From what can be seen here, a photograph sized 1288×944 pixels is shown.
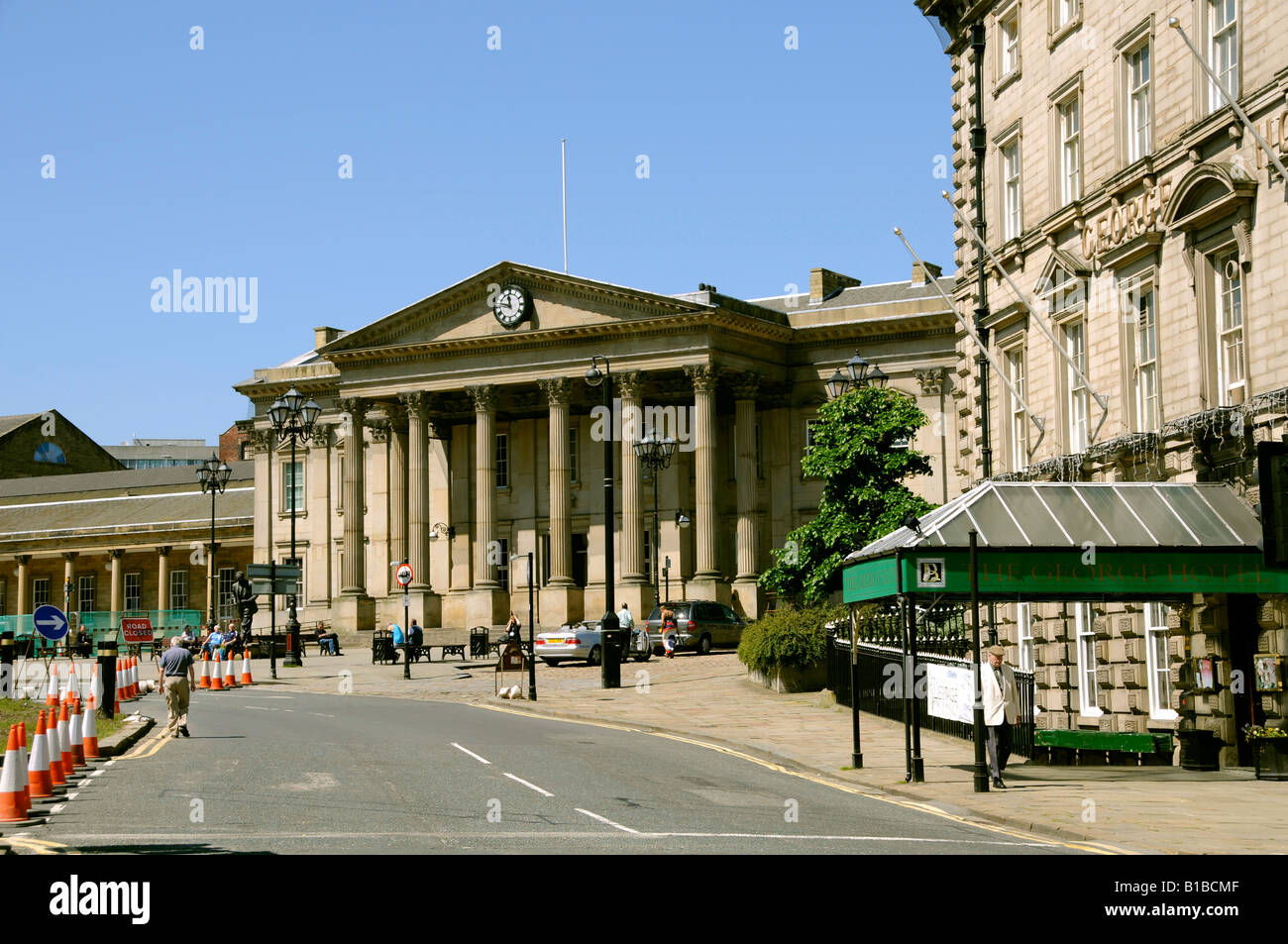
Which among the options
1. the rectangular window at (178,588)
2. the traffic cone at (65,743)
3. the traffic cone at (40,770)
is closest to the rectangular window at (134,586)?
the rectangular window at (178,588)

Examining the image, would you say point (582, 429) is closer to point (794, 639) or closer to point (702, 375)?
point (702, 375)

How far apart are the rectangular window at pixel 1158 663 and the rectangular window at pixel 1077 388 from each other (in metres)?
3.69

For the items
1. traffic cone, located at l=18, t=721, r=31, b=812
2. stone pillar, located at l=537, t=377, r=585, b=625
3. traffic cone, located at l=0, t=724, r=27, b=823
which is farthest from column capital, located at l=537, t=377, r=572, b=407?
traffic cone, located at l=0, t=724, r=27, b=823

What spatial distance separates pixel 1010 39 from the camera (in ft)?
104

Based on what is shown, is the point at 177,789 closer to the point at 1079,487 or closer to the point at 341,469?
the point at 1079,487

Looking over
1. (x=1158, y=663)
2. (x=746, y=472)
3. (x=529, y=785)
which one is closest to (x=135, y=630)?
(x=529, y=785)

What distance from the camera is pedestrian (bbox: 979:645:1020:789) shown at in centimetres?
1961

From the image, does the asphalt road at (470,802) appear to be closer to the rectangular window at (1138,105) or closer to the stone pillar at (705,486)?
the rectangular window at (1138,105)

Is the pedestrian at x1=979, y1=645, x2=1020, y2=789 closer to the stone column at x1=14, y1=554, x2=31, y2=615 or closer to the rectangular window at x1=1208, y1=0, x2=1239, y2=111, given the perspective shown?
the rectangular window at x1=1208, y1=0, x2=1239, y2=111

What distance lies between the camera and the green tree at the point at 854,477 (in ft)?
152

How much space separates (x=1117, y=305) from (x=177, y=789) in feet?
54.5

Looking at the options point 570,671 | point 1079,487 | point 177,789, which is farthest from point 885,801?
point 570,671

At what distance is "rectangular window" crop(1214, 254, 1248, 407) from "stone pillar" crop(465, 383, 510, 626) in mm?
51798
